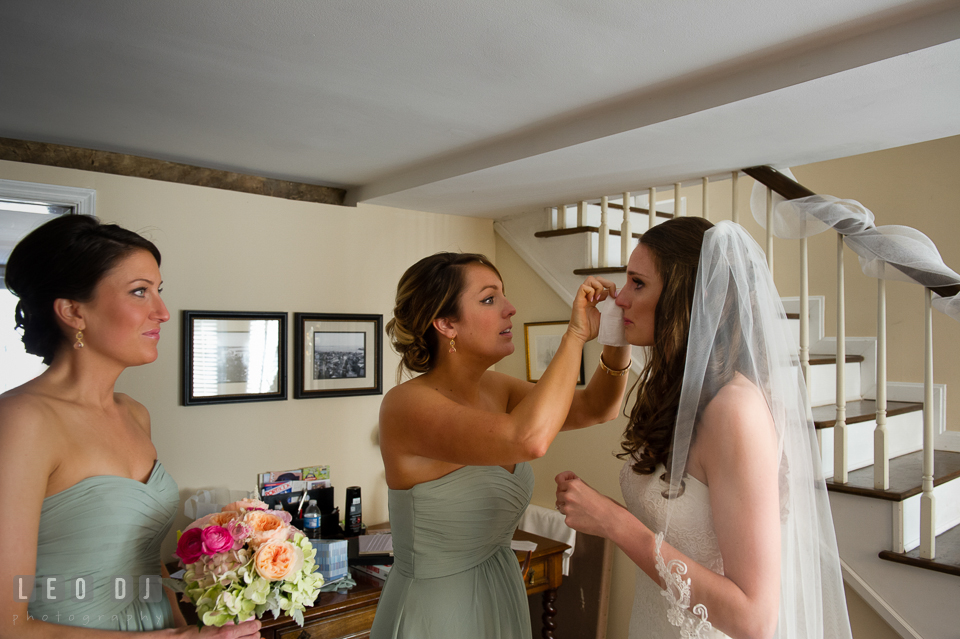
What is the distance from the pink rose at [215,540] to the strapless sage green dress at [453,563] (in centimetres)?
52

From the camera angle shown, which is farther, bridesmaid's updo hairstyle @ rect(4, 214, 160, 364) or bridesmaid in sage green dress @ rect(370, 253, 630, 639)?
bridesmaid in sage green dress @ rect(370, 253, 630, 639)

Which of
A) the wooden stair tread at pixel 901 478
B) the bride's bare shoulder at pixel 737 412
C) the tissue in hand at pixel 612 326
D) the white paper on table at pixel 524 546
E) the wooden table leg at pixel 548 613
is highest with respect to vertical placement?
the tissue in hand at pixel 612 326

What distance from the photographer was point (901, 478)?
8.32 ft

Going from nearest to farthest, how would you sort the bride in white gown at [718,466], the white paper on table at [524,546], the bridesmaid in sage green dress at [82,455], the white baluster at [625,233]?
1. the bride in white gown at [718,466]
2. the bridesmaid in sage green dress at [82,455]
3. the white paper on table at [524,546]
4. the white baluster at [625,233]

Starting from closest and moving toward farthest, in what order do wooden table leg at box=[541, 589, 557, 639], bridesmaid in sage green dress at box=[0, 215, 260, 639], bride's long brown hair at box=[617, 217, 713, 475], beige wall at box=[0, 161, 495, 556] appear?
bridesmaid in sage green dress at box=[0, 215, 260, 639] → bride's long brown hair at box=[617, 217, 713, 475] → beige wall at box=[0, 161, 495, 556] → wooden table leg at box=[541, 589, 557, 639]

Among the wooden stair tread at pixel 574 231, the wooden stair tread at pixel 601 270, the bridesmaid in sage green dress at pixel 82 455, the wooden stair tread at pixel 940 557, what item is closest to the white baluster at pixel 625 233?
the wooden stair tread at pixel 601 270

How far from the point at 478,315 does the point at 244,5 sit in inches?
37.8

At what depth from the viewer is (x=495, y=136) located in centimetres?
252

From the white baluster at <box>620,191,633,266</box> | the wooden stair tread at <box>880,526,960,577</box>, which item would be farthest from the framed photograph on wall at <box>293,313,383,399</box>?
the wooden stair tread at <box>880,526,960,577</box>

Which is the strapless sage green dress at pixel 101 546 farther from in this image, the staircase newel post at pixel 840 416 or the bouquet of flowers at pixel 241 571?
the staircase newel post at pixel 840 416

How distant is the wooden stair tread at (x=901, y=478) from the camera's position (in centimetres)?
232

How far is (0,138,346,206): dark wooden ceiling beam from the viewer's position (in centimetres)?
257

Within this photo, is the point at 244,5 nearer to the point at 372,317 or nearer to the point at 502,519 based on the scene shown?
the point at 502,519

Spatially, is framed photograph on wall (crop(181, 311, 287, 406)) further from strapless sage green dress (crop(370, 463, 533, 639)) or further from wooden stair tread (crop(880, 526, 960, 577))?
wooden stair tread (crop(880, 526, 960, 577))
